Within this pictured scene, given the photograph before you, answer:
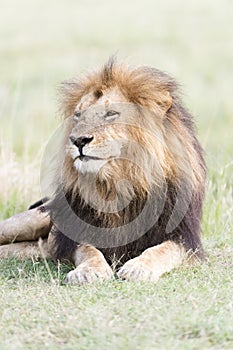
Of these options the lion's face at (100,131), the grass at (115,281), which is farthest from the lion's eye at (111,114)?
the grass at (115,281)

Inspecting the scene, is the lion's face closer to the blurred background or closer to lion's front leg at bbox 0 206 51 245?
lion's front leg at bbox 0 206 51 245

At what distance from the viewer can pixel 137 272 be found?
174 inches

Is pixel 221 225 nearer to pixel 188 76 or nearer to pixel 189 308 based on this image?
pixel 189 308

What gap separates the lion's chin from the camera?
4.46m

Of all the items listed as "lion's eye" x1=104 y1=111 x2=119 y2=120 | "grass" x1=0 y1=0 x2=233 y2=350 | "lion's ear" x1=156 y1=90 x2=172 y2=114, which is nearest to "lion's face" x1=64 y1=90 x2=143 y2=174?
"lion's eye" x1=104 y1=111 x2=119 y2=120

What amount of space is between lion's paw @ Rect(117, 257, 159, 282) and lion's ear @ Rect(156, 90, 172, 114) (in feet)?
2.72

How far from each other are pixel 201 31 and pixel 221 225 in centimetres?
1325

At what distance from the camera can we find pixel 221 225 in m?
6.45

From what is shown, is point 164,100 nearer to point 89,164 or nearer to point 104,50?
point 89,164

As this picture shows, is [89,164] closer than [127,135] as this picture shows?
Yes

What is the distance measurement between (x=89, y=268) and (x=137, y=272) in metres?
0.23

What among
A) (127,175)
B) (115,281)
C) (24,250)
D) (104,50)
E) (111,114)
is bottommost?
(24,250)

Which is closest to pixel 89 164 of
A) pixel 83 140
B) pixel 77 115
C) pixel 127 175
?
pixel 83 140

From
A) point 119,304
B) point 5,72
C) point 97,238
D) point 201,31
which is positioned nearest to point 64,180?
point 97,238
